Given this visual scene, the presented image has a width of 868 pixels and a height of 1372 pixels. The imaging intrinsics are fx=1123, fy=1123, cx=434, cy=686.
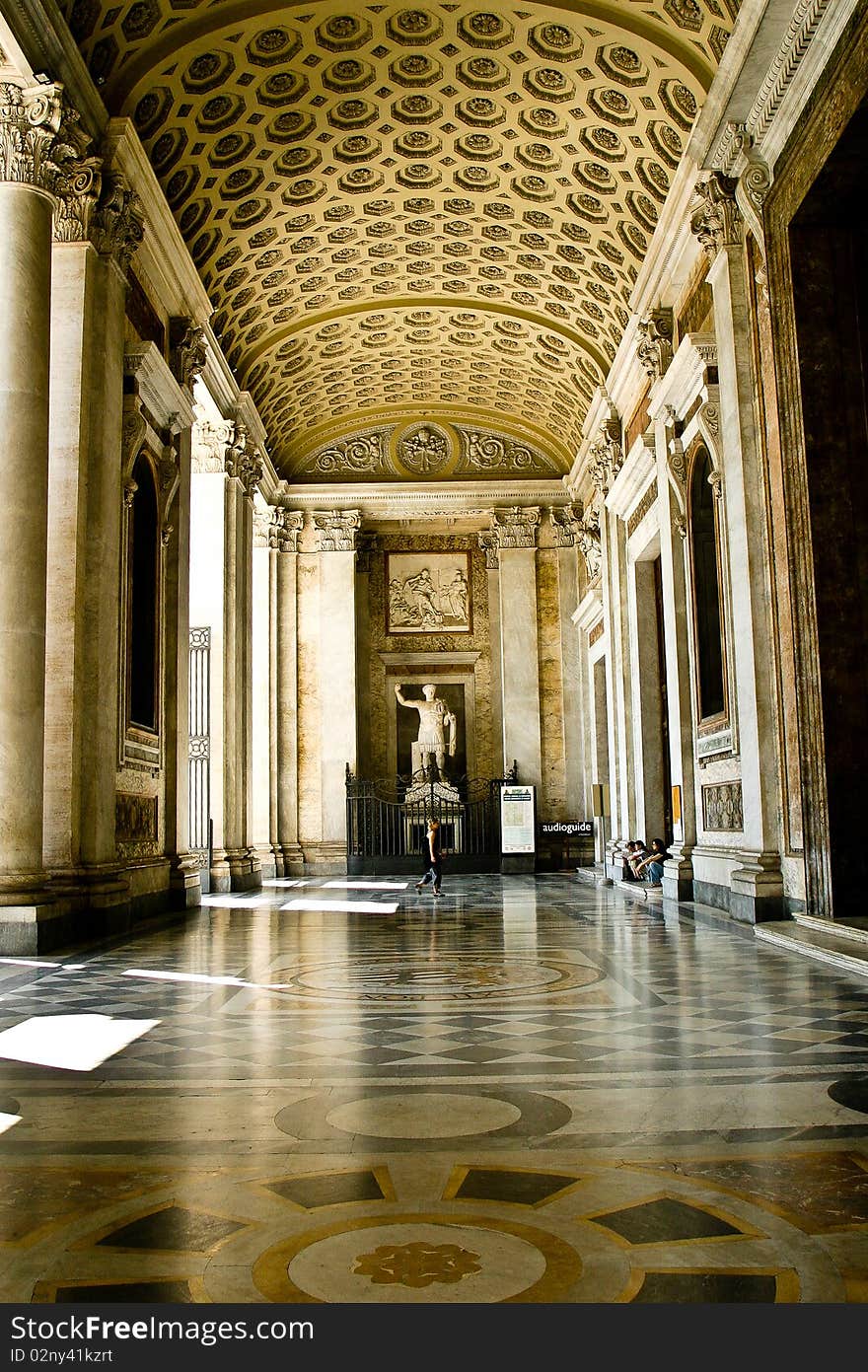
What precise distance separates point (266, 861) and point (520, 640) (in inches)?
282

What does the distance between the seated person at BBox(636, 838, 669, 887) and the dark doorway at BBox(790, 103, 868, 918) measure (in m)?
5.32

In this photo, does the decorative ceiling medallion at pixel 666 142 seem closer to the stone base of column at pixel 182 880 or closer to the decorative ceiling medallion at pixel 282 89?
the decorative ceiling medallion at pixel 282 89

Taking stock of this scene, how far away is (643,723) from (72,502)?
9271 millimetres

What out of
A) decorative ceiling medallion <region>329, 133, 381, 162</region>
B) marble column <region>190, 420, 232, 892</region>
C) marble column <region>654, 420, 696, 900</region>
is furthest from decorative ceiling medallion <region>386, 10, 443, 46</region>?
marble column <region>190, 420, 232, 892</region>

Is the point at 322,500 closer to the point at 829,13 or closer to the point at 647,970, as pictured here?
the point at 829,13

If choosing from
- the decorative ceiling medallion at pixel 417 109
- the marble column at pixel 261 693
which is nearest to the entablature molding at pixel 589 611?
the marble column at pixel 261 693

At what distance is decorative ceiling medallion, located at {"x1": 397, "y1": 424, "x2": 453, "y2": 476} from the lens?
25484mm

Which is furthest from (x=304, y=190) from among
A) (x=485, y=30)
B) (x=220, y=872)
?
(x=220, y=872)

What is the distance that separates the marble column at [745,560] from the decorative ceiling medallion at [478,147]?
4.44m

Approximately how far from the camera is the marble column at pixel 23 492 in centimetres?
862

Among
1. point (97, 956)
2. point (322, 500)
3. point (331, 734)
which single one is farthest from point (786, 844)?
point (322, 500)

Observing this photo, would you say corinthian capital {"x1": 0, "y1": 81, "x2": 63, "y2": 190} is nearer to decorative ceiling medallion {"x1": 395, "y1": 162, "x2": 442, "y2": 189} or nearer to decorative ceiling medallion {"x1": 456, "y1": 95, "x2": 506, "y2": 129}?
decorative ceiling medallion {"x1": 456, "y1": 95, "x2": 506, "y2": 129}

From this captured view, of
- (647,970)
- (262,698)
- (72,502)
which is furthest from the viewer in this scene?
(262,698)

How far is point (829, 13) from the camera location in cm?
843
